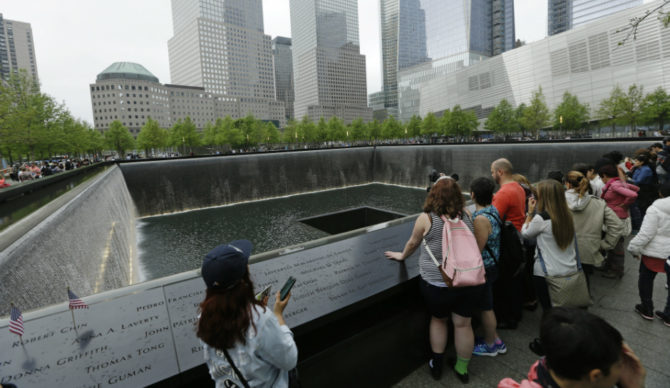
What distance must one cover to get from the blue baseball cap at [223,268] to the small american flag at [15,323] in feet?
3.40

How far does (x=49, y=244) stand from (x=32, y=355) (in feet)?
8.67

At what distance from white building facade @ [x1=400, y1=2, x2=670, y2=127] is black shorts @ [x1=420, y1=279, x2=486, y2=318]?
4181 centimetres

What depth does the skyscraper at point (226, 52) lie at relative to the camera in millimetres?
109875

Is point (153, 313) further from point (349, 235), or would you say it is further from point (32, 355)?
point (349, 235)

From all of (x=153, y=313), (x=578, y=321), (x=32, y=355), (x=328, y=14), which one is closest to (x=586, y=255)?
(x=578, y=321)

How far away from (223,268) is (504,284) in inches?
122

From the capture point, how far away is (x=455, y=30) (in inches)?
3605

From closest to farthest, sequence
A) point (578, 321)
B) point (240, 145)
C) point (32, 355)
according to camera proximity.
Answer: point (578, 321) → point (32, 355) → point (240, 145)

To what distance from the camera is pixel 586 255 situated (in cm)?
347

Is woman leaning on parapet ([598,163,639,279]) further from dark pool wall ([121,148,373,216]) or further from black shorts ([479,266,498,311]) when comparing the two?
dark pool wall ([121,148,373,216])

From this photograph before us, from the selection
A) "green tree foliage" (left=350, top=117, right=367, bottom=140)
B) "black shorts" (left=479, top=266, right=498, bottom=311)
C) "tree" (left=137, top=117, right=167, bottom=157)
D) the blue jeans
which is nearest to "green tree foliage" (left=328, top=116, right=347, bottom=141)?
"green tree foliage" (left=350, top=117, right=367, bottom=140)

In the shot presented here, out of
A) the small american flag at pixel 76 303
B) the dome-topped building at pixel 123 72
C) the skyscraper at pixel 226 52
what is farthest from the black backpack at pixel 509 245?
the skyscraper at pixel 226 52

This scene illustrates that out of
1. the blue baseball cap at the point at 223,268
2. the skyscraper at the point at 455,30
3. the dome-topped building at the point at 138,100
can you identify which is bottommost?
the blue baseball cap at the point at 223,268

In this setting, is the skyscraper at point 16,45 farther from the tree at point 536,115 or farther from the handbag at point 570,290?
the handbag at point 570,290
